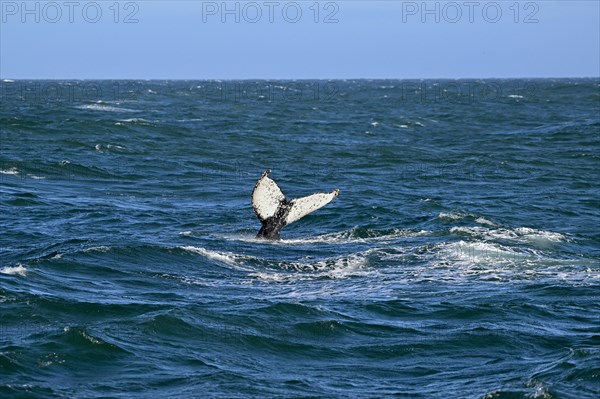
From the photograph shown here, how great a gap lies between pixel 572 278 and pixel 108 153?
25591mm

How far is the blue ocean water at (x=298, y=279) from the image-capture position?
13047 mm

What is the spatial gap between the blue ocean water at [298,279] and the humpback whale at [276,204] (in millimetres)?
549

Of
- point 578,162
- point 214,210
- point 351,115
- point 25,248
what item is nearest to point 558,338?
point 25,248

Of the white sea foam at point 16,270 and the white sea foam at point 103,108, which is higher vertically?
the white sea foam at point 103,108

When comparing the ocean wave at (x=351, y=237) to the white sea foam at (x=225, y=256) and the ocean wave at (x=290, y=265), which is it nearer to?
the white sea foam at (x=225, y=256)

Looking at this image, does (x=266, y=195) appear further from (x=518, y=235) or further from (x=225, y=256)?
(x=518, y=235)

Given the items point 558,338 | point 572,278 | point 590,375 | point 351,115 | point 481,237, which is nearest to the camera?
point 590,375

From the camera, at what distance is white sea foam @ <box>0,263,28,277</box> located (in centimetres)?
1830

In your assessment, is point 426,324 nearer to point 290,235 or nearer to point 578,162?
point 290,235

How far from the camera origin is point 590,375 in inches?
506

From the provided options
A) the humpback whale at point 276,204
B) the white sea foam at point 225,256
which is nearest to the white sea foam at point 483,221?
the humpback whale at point 276,204

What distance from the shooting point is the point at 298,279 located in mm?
18859

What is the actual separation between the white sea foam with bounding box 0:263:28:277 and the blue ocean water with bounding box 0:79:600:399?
2.0 inches

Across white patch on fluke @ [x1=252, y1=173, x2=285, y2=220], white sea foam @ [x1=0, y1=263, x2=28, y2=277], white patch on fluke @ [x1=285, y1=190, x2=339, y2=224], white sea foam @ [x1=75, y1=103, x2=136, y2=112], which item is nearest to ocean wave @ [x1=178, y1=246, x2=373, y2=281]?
white patch on fluke @ [x1=285, y1=190, x2=339, y2=224]
